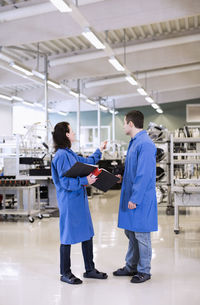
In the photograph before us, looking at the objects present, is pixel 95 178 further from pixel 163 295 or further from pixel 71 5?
pixel 71 5

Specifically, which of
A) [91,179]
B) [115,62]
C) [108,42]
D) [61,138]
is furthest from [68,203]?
[108,42]

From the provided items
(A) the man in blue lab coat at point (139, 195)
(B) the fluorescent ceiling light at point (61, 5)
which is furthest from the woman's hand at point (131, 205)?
(B) the fluorescent ceiling light at point (61, 5)

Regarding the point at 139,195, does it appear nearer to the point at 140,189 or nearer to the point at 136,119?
the point at 140,189

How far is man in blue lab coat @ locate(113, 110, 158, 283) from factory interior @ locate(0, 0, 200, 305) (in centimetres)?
19

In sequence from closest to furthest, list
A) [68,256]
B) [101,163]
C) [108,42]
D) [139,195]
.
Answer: [139,195], [68,256], [108,42], [101,163]

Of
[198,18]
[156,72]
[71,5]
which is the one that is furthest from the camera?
[156,72]

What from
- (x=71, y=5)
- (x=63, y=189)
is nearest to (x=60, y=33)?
(x=71, y=5)

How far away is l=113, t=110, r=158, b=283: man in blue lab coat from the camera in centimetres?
343

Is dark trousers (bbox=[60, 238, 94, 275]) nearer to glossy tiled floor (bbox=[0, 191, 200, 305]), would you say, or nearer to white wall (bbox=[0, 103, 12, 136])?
glossy tiled floor (bbox=[0, 191, 200, 305])

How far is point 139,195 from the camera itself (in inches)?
134

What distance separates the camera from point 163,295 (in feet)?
10.8

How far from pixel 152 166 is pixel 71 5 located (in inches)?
153

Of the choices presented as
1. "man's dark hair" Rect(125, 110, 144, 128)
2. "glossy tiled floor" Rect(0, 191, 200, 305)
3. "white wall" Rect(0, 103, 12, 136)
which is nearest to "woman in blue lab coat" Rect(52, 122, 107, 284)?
"glossy tiled floor" Rect(0, 191, 200, 305)

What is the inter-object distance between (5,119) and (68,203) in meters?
16.9
